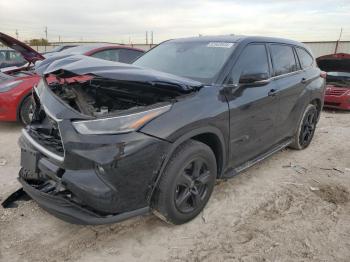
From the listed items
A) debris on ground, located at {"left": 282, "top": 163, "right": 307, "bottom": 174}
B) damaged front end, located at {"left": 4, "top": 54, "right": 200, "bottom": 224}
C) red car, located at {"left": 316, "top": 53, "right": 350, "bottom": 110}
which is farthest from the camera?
red car, located at {"left": 316, "top": 53, "right": 350, "bottom": 110}

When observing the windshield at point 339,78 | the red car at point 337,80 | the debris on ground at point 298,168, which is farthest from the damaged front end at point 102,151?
the windshield at point 339,78

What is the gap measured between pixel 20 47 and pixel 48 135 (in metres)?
2.86

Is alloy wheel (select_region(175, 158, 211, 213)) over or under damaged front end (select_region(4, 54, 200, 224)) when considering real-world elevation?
under

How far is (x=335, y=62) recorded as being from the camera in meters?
8.95

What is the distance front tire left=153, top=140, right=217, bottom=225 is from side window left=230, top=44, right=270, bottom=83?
0.91 meters

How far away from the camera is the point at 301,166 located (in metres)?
4.79

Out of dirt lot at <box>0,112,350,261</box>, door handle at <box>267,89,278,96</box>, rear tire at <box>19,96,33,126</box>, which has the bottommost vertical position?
dirt lot at <box>0,112,350,261</box>

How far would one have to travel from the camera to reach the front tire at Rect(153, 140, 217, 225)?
110 inches

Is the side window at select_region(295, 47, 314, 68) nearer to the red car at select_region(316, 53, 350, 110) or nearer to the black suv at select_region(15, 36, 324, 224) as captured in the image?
the black suv at select_region(15, 36, 324, 224)

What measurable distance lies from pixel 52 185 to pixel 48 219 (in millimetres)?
650

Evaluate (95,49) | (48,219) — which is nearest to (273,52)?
(48,219)

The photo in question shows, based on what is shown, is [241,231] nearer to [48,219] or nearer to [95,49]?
[48,219]

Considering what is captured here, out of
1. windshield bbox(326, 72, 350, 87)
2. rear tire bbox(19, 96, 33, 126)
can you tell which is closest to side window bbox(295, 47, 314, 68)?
windshield bbox(326, 72, 350, 87)

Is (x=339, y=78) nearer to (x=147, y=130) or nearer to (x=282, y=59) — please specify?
(x=282, y=59)
